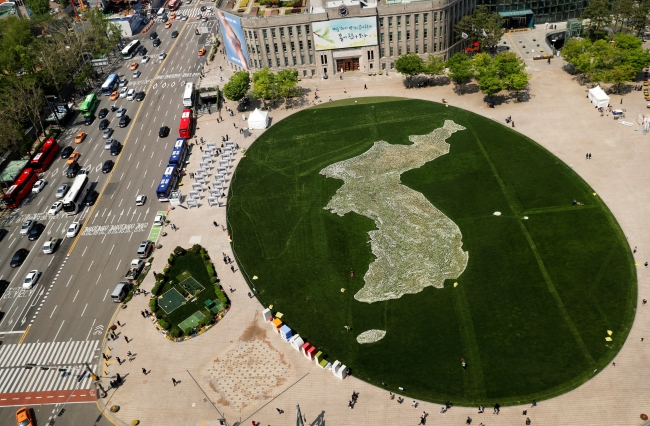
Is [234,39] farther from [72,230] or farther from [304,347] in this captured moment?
[304,347]

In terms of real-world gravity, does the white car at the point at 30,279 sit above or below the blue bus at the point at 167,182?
below

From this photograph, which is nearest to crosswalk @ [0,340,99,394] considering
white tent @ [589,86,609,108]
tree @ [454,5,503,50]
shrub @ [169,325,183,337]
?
shrub @ [169,325,183,337]

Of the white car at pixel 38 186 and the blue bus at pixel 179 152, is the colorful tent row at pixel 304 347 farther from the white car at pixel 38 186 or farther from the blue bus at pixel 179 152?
the white car at pixel 38 186

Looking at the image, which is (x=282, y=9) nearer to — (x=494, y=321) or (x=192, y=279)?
(x=192, y=279)

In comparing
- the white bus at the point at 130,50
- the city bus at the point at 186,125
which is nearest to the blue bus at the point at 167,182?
the city bus at the point at 186,125

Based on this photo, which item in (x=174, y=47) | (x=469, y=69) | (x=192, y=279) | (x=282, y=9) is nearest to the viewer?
(x=192, y=279)

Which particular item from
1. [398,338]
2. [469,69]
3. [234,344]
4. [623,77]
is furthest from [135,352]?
[623,77]

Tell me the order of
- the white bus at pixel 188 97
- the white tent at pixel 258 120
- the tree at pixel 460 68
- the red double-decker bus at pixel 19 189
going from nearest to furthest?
the red double-decker bus at pixel 19 189 < the tree at pixel 460 68 < the white tent at pixel 258 120 < the white bus at pixel 188 97
